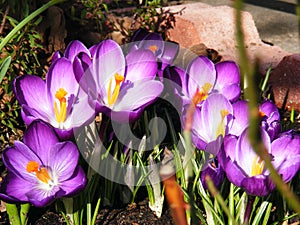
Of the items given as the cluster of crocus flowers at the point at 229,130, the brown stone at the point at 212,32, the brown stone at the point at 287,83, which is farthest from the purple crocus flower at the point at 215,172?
the brown stone at the point at 212,32

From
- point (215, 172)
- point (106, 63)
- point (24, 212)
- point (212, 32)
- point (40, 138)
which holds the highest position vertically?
point (106, 63)

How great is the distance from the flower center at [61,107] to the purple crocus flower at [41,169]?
2.4 inches

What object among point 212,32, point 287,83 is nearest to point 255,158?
point 287,83

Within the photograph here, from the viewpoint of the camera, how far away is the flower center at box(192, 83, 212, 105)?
5.14 feet

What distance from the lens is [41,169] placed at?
4.63ft

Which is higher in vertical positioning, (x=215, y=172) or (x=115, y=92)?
(x=115, y=92)

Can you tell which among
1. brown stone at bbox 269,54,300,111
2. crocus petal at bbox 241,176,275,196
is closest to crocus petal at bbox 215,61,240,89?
crocus petal at bbox 241,176,275,196

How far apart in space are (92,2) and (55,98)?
135cm

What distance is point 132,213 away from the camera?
5.69 feet

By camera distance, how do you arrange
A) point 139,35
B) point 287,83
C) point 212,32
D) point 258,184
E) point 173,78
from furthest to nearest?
point 212,32 → point 287,83 → point 139,35 → point 173,78 → point 258,184

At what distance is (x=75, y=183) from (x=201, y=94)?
1.35 feet

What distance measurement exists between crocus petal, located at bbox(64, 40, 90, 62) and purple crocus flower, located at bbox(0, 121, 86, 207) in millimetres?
232

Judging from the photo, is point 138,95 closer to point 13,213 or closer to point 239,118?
point 239,118

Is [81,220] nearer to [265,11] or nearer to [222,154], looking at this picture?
[222,154]
